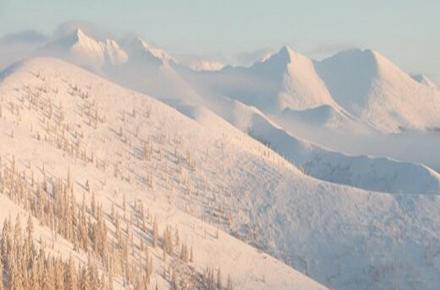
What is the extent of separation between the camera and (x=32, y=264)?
86688 mm

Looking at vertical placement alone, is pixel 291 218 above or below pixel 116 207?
below

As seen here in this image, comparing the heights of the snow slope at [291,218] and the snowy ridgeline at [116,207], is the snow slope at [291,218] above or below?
below

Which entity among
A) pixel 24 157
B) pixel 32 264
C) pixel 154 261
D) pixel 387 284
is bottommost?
pixel 387 284

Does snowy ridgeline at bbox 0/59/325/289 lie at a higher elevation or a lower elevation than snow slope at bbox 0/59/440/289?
higher

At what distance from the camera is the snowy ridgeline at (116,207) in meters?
122

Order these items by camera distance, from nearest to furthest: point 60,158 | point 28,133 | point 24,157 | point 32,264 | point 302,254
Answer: point 32,264, point 24,157, point 60,158, point 28,133, point 302,254

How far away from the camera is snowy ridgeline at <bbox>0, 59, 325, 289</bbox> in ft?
401

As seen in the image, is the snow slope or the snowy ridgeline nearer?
the snowy ridgeline

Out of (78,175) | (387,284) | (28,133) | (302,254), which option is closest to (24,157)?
(78,175)

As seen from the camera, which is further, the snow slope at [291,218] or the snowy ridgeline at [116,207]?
the snow slope at [291,218]

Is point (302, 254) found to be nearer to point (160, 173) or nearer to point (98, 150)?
point (160, 173)

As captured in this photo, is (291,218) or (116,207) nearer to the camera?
(116,207)

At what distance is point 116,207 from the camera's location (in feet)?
496

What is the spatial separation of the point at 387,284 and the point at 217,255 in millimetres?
43562
